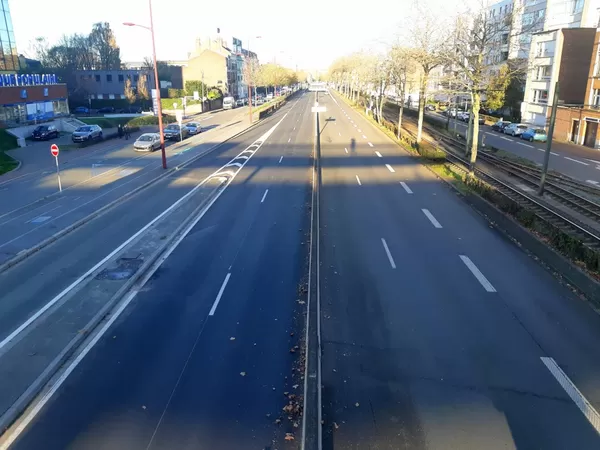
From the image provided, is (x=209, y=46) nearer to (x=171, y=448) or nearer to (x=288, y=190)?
(x=288, y=190)

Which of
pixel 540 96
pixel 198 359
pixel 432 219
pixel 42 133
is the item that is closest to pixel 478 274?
pixel 432 219

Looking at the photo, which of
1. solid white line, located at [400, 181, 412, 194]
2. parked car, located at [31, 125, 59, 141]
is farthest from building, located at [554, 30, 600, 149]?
parked car, located at [31, 125, 59, 141]

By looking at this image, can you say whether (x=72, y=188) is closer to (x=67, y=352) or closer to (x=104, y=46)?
(x=67, y=352)

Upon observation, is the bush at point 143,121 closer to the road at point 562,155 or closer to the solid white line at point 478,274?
the road at point 562,155

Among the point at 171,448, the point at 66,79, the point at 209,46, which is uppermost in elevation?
the point at 209,46

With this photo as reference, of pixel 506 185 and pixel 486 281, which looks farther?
pixel 506 185

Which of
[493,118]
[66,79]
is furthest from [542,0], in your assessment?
[66,79]

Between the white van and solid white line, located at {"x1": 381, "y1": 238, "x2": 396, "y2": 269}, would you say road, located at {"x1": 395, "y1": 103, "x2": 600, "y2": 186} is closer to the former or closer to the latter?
solid white line, located at {"x1": 381, "y1": 238, "x2": 396, "y2": 269}
